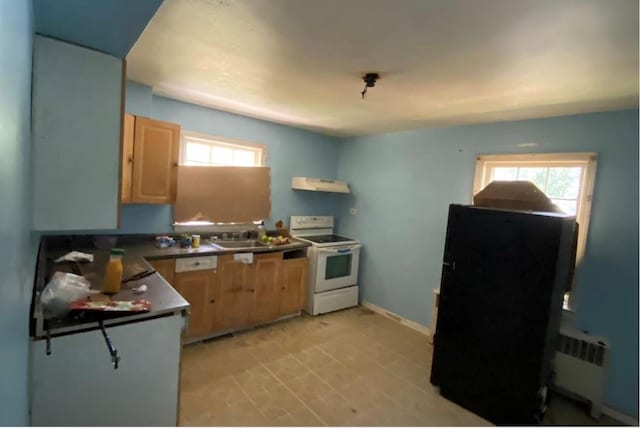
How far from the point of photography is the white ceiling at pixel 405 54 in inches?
51.5

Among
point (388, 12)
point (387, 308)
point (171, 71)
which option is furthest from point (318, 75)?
point (387, 308)

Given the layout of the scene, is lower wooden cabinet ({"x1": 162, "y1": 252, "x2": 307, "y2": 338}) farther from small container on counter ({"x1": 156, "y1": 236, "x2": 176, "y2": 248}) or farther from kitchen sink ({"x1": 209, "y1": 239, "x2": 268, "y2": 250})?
small container on counter ({"x1": 156, "y1": 236, "x2": 176, "y2": 248})

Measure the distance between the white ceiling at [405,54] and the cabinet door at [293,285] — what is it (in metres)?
1.79

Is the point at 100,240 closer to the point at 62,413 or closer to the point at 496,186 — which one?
the point at 62,413

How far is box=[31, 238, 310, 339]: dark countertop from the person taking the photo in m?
1.32

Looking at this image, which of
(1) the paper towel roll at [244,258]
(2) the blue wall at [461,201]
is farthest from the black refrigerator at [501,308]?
(1) the paper towel roll at [244,258]

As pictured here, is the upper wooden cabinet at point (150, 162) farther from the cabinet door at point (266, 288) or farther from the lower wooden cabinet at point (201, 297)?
the cabinet door at point (266, 288)

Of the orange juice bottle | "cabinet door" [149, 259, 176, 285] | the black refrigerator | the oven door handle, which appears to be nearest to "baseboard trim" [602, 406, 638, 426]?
the black refrigerator

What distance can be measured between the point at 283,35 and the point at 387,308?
331 cm

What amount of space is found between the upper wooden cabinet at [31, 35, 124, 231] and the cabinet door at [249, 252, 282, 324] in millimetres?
1829

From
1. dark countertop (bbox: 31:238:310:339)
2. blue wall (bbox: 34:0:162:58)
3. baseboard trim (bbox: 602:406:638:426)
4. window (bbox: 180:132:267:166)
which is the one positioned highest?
blue wall (bbox: 34:0:162:58)

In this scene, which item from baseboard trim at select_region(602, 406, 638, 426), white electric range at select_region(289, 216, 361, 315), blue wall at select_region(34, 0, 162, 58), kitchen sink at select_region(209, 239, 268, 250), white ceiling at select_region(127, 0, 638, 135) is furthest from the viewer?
white electric range at select_region(289, 216, 361, 315)

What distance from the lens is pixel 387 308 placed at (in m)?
3.90

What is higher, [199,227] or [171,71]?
[171,71]
